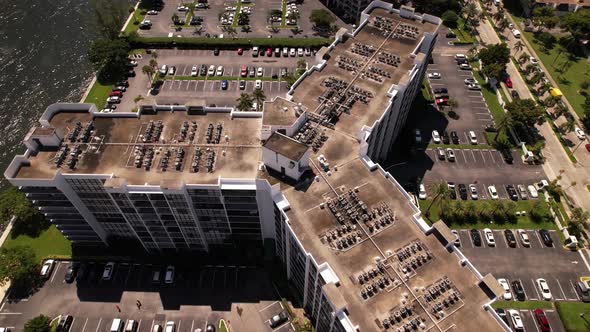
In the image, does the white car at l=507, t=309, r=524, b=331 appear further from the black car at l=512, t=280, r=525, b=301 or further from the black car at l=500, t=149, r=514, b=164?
the black car at l=500, t=149, r=514, b=164

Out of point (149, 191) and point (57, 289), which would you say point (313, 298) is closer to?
point (149, 191)

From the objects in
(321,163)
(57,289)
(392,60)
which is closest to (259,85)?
(392,60)

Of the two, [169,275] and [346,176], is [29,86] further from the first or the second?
[346,176]

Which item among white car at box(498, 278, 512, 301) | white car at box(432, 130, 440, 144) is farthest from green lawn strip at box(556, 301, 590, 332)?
white car at box(432, 130, 440, 144)

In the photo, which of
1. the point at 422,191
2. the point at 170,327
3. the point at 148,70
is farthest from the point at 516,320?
the point at 148,70

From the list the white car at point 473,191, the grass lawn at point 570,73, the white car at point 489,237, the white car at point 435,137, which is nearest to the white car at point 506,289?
the white car at point 489,237
